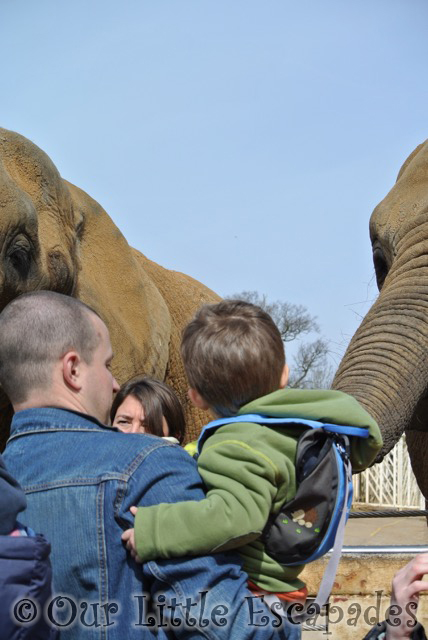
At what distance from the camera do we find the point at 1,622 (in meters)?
1.29

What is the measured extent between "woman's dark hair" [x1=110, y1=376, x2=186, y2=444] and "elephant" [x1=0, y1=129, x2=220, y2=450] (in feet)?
5.53

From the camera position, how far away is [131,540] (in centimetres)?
151

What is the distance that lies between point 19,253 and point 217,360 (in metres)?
2.92

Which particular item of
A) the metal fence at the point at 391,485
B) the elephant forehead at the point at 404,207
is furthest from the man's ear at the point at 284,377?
the metal fence at the point at 391,485

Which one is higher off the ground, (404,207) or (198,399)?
(404,207)

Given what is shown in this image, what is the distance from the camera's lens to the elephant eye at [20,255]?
4.39 m

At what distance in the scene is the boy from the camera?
1509mm

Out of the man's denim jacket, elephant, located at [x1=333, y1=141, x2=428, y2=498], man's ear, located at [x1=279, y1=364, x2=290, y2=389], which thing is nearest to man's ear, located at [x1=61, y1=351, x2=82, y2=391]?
the man's denim jacket

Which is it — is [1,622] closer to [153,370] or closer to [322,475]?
[322,475]

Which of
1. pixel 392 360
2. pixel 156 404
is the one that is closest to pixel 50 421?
pixel 156 404

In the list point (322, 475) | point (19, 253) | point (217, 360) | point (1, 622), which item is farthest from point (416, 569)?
point (19, 253)

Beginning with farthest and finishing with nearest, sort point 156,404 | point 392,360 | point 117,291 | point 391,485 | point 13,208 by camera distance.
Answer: point 391,485 < point 117,291 < point 13,208 < point 392,360 < point 156,404
